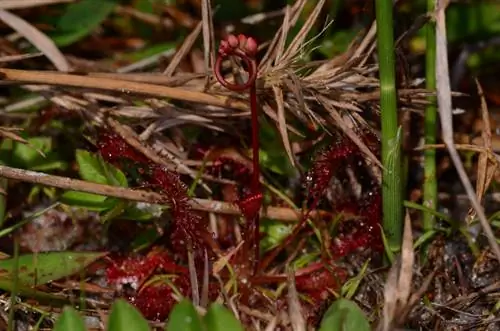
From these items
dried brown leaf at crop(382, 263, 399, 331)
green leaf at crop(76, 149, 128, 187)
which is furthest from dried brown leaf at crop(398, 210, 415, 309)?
green leaf at crop(76, 149, 128, 187)

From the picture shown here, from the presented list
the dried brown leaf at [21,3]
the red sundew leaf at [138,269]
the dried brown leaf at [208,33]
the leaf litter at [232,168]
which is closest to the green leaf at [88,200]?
the leaf litter at [232,168]

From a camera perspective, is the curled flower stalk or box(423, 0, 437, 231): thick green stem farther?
box(423, 0, 437, 231): thick green stem

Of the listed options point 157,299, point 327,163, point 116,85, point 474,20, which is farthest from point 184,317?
point 474,20

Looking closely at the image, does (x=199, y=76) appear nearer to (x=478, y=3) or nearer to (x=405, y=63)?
(x=405, y=63)

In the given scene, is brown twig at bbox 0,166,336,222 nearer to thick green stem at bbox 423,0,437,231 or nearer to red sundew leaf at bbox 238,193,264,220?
red sundew leaf at bbox 238,193,264,220

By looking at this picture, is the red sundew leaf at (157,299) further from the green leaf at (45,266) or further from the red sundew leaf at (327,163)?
the red sundew leaf at (327,163)

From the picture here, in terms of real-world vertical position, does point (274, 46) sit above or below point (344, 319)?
above

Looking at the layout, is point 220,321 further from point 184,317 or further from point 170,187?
point 170,187
